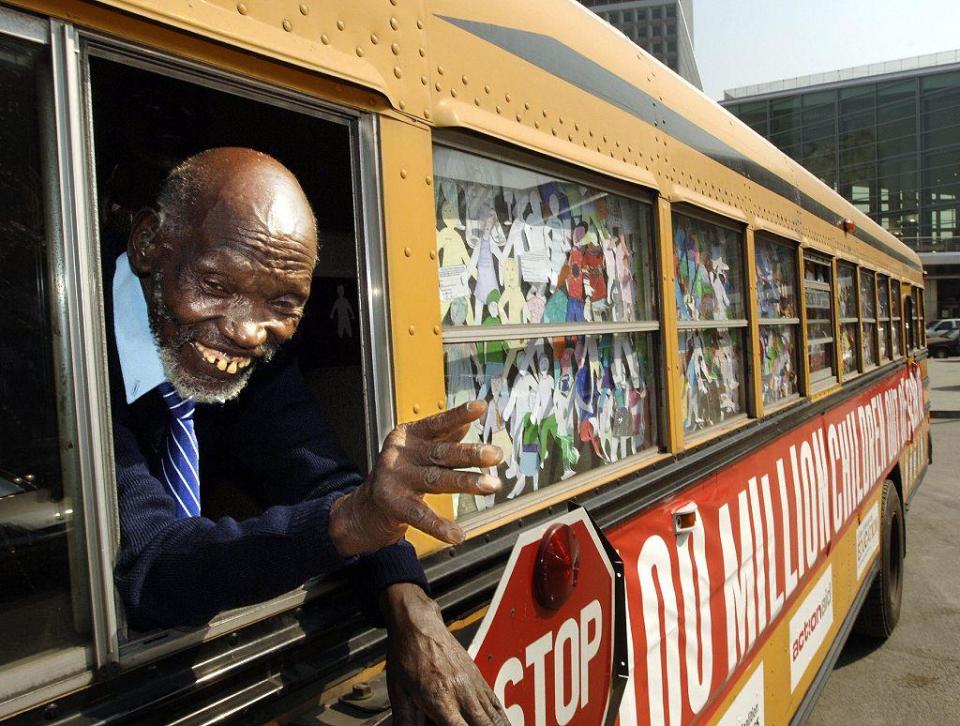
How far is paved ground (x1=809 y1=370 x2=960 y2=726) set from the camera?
157 inches

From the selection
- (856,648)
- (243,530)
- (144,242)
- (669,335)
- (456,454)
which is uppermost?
(144,242)

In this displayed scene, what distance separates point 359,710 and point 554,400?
92 cm

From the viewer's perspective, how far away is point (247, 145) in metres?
1.76

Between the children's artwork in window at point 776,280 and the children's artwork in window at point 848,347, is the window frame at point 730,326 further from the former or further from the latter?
the children's artwork in window at point 848,347

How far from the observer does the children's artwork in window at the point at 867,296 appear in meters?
5.69

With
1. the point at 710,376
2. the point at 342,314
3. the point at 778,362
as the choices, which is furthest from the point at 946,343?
the point at 342,314

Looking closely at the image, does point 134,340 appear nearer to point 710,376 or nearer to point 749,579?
point 710,376

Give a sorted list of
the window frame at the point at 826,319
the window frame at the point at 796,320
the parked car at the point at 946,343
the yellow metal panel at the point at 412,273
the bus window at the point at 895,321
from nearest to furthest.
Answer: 1. the yellow metal panel at the point at 412,273
2. the window frame at the point at 796,320
3. the window frame at the point at 826,319
4. the bus window at the point at 895,321
5. the parked car at the point at 946,343

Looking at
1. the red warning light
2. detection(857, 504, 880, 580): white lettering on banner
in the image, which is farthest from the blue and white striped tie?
detection(857, 504, 880, 580): white lettering on banner

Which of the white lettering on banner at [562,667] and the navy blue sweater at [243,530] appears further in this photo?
the white lettering on banner at [562,667]

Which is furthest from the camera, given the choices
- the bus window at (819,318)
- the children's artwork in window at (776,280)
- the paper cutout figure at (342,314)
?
the bus window at (819,318)

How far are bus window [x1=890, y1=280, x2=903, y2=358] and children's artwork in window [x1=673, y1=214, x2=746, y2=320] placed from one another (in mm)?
4649

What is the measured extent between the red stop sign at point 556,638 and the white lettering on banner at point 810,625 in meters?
1.77

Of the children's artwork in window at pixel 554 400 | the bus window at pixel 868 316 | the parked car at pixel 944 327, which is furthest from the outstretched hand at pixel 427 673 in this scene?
the parked car at pixel 944 327
